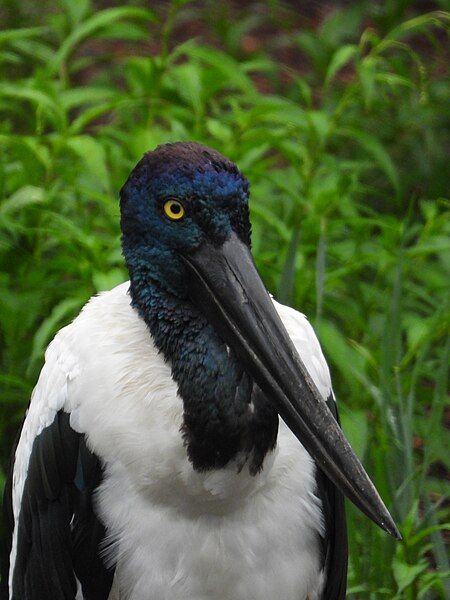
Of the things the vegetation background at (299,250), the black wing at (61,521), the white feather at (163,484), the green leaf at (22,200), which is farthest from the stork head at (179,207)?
the green leaf at (22,200)

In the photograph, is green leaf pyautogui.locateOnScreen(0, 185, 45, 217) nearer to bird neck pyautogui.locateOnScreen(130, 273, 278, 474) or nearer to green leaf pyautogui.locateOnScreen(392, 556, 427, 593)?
bird neck pyautogui.locateOnScreen(130, 273, 278, 474)

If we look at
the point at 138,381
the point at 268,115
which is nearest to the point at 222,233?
the point at 138,381

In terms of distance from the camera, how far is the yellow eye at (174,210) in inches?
115

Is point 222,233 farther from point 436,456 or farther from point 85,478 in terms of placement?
point 436,456

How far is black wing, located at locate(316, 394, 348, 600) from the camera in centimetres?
334

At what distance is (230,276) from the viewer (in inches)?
115

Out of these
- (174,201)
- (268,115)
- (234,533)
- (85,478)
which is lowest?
(234,533)

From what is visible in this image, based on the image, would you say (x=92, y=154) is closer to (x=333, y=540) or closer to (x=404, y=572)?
(x=333, y=540)

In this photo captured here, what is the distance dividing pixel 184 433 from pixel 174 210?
490 millimetres

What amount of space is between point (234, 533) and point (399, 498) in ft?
2.23

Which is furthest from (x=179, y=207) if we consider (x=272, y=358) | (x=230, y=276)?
(x=272, y=358)

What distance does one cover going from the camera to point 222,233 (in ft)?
9.52

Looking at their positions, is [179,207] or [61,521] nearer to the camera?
[179,207]

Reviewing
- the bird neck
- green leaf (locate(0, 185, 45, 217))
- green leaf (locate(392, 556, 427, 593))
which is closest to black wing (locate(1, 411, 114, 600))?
the bird neck
